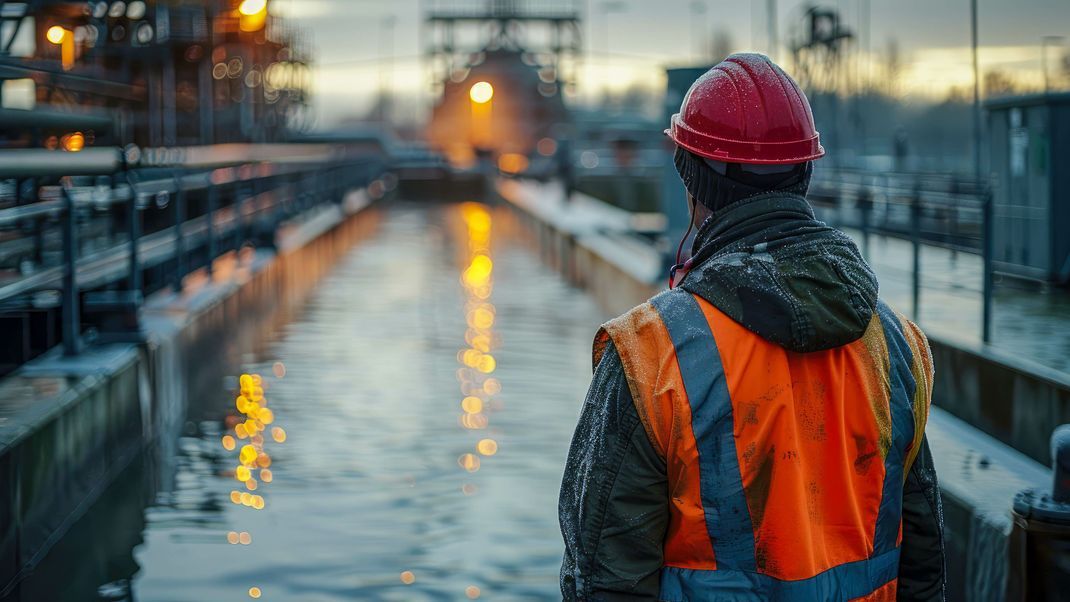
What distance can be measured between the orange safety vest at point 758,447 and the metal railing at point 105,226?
4811mm

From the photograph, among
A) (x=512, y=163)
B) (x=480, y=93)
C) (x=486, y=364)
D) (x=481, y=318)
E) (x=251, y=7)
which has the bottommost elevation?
(x=486, y=364)

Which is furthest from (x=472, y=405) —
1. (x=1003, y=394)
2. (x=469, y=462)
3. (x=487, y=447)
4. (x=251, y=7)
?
(x=251, y=7)

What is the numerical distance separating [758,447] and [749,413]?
63 mm

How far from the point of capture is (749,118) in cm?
272

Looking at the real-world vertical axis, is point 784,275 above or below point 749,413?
above

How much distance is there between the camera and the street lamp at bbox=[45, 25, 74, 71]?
18.4 metres

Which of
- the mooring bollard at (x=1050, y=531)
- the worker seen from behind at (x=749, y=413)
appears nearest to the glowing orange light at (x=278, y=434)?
the mooring bollard at (x=1050, y=531)

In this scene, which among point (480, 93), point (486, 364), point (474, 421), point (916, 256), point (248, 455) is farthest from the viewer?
point (480, 93)

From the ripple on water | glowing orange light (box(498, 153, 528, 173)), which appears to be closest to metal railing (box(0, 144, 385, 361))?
the ripple on water

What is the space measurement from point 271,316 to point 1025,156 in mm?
7329

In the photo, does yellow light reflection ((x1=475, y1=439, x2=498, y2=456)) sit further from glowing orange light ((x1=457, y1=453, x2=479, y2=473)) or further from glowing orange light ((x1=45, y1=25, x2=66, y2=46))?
glowing orange light ((x1=45, y1=25, x2=66, y2=46))

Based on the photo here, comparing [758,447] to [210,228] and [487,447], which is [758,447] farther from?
[210,228]

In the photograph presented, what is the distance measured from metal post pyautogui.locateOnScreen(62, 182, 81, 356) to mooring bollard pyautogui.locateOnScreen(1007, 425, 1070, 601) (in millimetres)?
5269

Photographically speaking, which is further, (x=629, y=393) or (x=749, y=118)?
(x=749, y=118)
